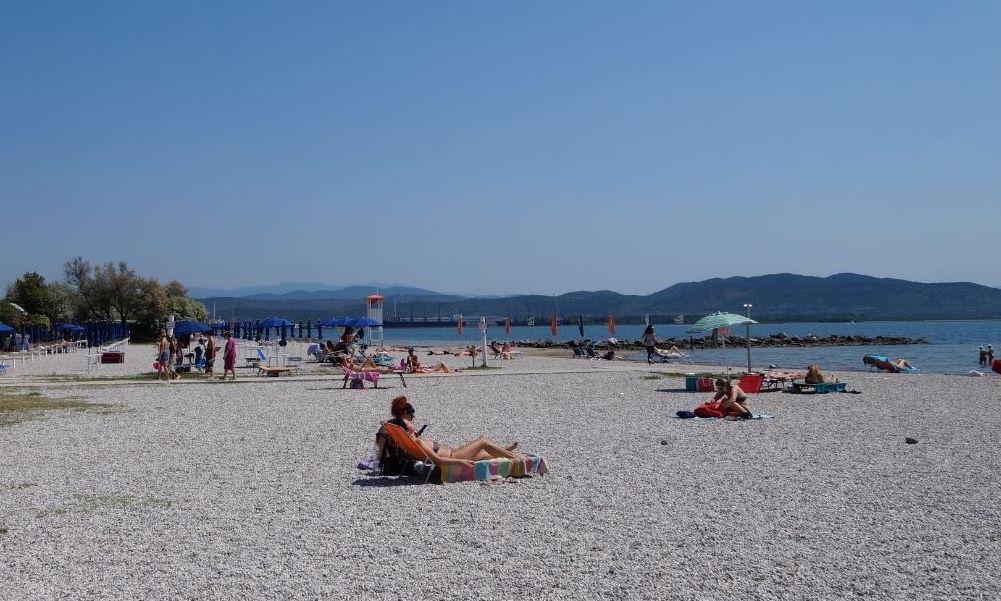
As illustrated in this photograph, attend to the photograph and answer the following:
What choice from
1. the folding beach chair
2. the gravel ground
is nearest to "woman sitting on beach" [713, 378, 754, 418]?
the gravel ground

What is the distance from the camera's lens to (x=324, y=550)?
569 centimetres

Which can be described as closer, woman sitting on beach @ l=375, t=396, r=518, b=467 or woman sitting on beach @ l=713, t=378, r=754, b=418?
woman sitting on beach @ l=375, t=396, r=518, b=467

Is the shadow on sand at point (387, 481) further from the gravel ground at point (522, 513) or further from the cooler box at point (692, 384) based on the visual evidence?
the cooler box at point (692, 384)

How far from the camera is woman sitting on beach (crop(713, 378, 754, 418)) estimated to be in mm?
12680

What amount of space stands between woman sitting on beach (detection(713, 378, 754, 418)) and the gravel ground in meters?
0.41

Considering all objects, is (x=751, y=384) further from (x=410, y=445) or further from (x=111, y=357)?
(x=111, y=357)

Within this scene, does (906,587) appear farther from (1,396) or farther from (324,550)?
(1,396)

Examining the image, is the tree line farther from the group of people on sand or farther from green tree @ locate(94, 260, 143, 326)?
the group of people on sand

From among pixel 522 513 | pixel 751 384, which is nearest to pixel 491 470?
pixel 522 513

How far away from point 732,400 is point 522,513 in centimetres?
691

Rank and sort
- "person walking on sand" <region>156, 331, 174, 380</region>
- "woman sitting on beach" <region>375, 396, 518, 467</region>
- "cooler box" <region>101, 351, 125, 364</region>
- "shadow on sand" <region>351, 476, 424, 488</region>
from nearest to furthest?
"shadow on sand" <region>351, 476, 424, 488</region>, "woman sitting on beach" <region>375, 396, 518, 467</region>, "person walking on sand" <region>156, 331, 174, 380</region>, "cooler box" <region>101, 351, 125, 364</region>

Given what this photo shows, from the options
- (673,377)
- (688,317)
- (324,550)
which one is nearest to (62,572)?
(324,550)

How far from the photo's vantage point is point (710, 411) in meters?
12.8

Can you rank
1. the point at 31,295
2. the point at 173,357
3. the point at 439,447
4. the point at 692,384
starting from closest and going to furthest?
the point at 439,447 < the point at 692,384 < the point at 173,357 < the point at 31,295
